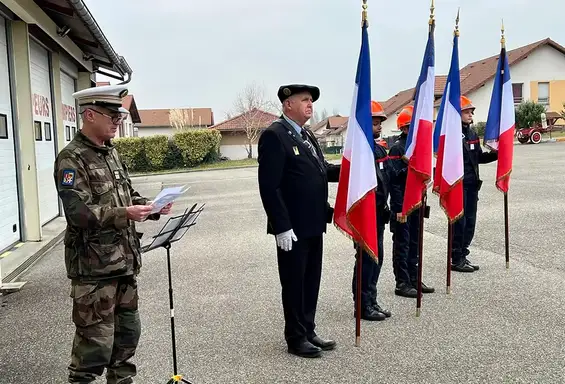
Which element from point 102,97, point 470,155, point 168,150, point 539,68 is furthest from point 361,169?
point 539,68

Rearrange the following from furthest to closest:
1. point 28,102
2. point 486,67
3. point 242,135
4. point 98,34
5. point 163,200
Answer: point 242,135
point 486,67
point 98,34
point 28,102
point 163,200

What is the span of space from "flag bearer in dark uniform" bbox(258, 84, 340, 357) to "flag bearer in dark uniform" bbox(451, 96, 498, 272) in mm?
2838

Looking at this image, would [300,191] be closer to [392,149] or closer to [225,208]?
[392,149]

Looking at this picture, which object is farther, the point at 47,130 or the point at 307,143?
the point at 47,130

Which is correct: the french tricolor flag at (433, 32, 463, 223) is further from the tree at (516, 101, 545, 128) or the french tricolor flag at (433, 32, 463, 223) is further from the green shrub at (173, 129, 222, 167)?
the tree at (516, 101, 545, 128)

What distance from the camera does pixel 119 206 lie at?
3244mm

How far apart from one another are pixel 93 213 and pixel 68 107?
456 inches

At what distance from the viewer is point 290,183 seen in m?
4.08

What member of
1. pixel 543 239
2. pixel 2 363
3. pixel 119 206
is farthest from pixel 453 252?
pixel 2 363

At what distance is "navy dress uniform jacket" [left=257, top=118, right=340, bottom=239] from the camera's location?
3.95 meters

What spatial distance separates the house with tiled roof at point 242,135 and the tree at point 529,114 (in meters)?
20.9

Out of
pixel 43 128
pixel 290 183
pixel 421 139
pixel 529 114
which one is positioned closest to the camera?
pixel 290 183

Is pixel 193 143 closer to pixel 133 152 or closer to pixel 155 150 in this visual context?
pixel 155 150

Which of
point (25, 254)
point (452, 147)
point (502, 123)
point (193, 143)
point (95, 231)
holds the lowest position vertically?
point (25, 254)
